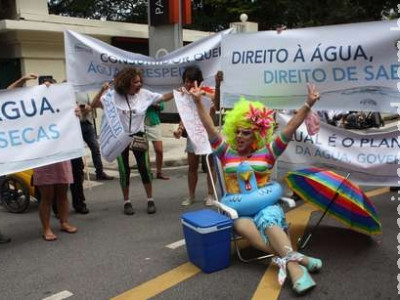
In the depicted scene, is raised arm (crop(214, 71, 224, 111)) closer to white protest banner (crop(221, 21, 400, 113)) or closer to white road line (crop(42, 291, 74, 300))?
white protest banner (crop(221, 21, 400, 113))

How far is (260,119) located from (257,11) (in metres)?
21.2

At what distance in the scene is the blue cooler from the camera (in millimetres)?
3996

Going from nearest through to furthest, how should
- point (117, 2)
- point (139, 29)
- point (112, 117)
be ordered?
point (112, 117)
point (139, 29)
point (117, 2)

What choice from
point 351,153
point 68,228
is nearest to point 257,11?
point 351,153

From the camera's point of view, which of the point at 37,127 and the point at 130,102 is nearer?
the point at 37,127

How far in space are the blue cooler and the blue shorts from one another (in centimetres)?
22

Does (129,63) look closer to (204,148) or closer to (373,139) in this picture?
(204,148)

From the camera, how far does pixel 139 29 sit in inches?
563

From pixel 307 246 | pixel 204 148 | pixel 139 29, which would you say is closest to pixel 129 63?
pixel 204 148

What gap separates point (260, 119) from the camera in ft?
14.0

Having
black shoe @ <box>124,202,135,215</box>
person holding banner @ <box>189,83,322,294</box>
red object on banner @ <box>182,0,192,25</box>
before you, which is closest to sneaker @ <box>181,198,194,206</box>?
black shoe @ <box>124,202,135,215</box>

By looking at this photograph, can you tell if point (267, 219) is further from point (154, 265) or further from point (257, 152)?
point (154, 265)

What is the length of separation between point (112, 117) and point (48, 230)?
1409mm

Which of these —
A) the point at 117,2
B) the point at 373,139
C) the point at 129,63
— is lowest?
the point at 373,139
